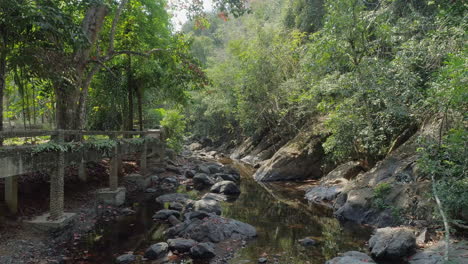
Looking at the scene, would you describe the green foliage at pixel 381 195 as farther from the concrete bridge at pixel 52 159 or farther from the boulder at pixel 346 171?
the concrete bridge at pixel 52 159

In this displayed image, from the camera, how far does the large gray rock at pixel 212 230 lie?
8852 mm

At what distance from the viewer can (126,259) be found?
7426 millimetres

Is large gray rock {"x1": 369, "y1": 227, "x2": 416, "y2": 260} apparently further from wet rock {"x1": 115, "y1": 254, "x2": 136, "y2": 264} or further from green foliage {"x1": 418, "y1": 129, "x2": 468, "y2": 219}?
wet rock {"x1": 115, "y1": 254, "x2": 136, "y2": 264}

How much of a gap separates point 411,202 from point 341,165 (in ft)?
24.6

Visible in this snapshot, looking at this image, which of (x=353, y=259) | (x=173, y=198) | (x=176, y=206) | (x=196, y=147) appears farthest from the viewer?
(x=196, y=147)

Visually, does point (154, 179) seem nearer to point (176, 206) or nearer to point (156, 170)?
point (156, 170)

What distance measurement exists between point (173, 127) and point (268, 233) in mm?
16143

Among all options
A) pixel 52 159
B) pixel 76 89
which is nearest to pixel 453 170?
pixel 52 159

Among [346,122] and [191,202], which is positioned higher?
[346,122]

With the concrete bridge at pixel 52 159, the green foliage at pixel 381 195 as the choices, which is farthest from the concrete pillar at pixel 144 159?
the green foliage at pixel 381 195

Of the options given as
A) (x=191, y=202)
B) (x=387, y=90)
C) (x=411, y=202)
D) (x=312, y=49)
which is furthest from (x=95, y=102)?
(x=411, y=202)

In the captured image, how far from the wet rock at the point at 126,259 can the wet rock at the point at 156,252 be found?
14.0 inches

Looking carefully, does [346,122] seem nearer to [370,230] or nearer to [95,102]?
[370,230]

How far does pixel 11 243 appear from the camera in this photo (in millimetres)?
7340
